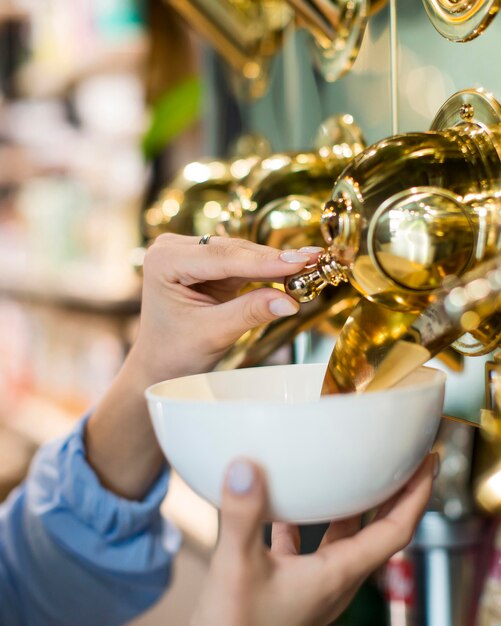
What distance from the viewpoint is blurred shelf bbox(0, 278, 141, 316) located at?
1.42 metres

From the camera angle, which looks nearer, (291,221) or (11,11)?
(291,221)

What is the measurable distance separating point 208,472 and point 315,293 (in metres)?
0.11

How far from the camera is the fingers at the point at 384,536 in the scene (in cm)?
32

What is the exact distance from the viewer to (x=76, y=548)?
24.5 inches

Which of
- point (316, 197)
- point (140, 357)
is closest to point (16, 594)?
point (140, 357)

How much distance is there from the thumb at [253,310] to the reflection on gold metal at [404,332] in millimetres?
36

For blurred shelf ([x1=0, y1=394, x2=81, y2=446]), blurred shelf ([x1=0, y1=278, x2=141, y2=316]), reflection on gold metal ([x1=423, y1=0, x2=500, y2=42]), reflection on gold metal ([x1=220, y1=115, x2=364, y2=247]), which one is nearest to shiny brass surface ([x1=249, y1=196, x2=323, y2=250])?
reflection on gold metal ([x1=220, y1=115, x2=364, y2=247])

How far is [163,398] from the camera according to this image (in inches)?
11.7

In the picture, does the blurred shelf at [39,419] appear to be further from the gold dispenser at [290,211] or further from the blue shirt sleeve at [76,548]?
the gold dispenser at [290,211]

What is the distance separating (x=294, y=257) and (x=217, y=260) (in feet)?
0.16

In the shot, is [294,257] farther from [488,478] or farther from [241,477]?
[488,478]

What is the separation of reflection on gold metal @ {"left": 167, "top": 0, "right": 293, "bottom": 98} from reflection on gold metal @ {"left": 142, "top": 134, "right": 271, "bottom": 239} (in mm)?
115

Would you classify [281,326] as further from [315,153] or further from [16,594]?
[16,594]

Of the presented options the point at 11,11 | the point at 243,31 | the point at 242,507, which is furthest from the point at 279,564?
the point at 11,11
